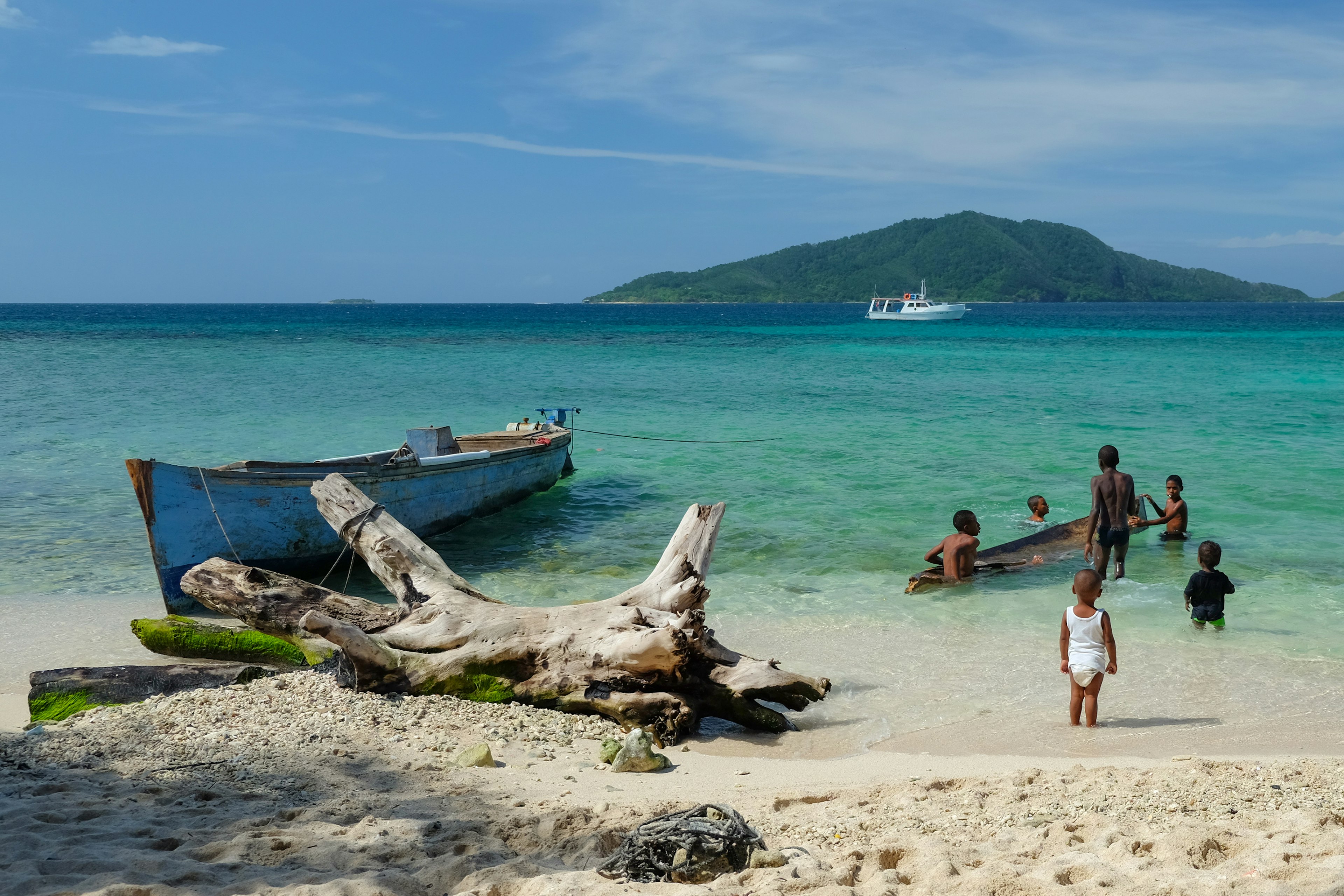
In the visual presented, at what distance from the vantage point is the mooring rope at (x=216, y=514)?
859 centimetres

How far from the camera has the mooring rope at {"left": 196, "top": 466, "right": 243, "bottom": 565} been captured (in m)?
8.59

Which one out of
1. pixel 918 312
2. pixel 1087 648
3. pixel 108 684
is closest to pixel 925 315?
pixel 918 312

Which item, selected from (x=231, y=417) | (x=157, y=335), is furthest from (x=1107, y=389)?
(x=157, y=335)

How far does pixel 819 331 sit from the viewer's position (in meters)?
72.8

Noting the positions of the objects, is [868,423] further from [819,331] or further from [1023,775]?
[819,331]

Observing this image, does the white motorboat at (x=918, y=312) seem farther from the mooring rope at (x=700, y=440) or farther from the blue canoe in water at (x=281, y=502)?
the blue canoe in water at (x=281, y=502)

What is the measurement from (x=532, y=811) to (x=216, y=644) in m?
3.64

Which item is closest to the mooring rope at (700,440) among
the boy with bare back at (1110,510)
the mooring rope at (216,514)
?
the mooring rope at (216,514)

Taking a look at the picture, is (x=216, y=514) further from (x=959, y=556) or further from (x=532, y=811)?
(x=959, y=556)

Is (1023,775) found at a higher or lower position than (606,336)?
lower

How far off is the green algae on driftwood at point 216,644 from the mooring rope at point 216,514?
1.50 metres

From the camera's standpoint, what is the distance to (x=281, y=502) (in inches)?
360

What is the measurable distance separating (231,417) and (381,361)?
17861 millimetres

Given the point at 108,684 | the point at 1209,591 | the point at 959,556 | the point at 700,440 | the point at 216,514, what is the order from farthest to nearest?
the point at 700,440
the point at 959,556
the point at 216,514
the point at 1209,591
the point at 108,684
